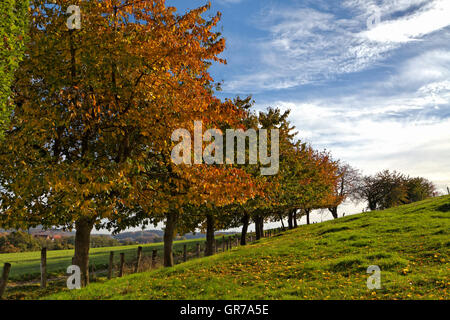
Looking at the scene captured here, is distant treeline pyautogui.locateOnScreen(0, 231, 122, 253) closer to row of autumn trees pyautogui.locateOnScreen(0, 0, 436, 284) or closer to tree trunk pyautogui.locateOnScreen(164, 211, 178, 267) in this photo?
tree trunk pyautogui.locateOnScreen(164, 211, 178, 267)

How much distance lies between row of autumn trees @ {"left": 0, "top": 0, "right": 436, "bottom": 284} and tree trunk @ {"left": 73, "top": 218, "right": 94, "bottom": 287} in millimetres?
52

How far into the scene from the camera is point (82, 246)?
16.5m

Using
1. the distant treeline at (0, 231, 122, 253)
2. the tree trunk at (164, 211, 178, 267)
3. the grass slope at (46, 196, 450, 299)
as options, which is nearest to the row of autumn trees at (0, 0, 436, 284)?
the grass slope at (46, 196, 450, 299)

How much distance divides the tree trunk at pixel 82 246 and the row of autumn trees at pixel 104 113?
52 millimetres

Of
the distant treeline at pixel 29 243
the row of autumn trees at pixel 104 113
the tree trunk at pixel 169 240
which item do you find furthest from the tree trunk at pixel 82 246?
the distant treeline at pixel 29 243

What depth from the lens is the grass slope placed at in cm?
1122

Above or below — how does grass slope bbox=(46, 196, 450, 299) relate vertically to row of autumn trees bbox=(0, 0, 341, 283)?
below

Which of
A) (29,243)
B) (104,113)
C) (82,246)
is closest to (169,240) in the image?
(82,246)

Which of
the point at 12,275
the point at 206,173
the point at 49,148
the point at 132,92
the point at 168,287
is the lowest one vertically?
the point at 12,275

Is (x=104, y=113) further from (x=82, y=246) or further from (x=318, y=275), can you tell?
(x=318, y=275)
